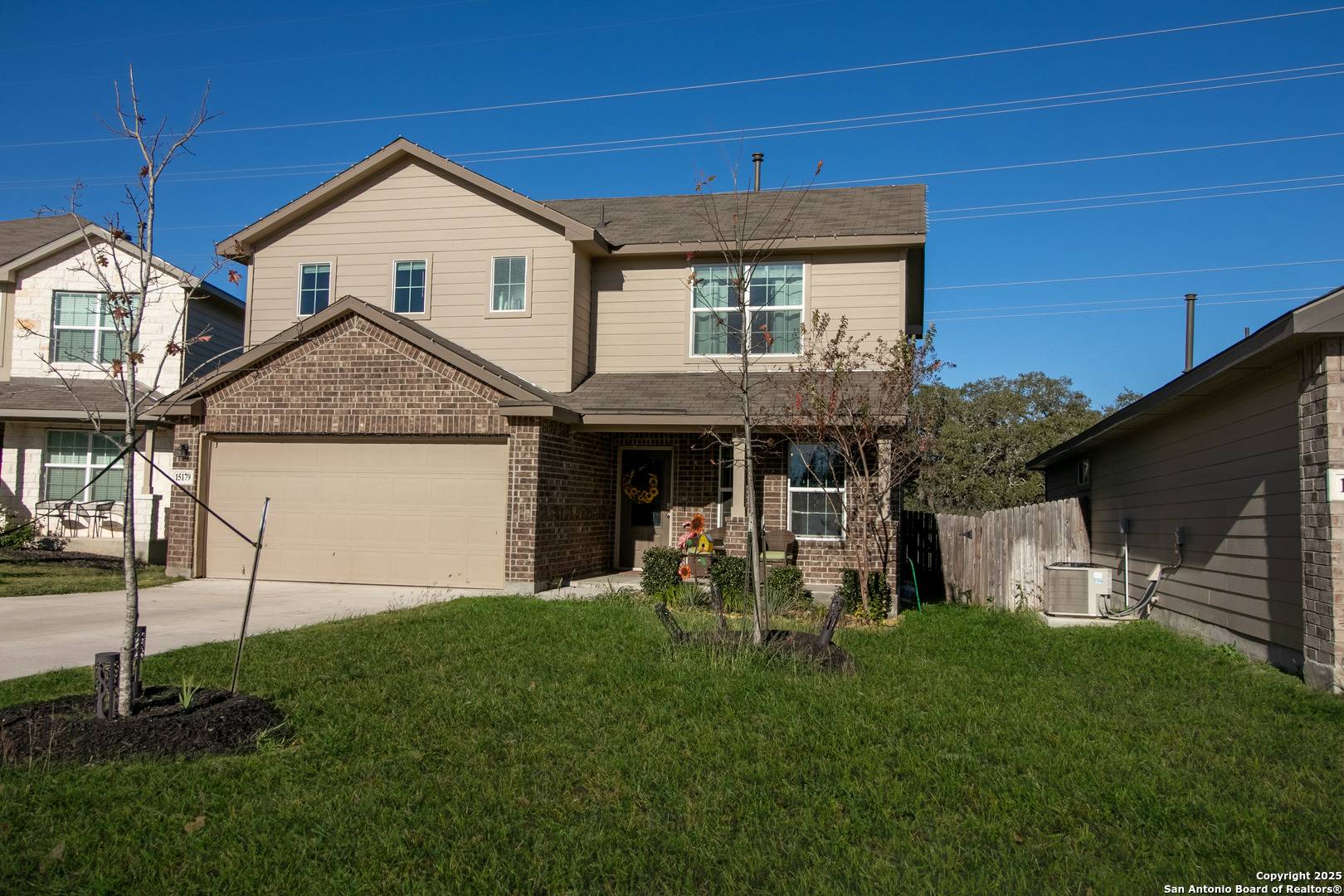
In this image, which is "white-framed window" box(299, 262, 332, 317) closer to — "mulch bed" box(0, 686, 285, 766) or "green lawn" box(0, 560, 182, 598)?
"green lawn" box(0, 560, 182, 598)

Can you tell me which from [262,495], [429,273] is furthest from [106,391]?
[429,273]

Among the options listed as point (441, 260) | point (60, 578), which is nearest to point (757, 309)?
point (441, 260)

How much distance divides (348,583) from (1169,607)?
36.1 ft

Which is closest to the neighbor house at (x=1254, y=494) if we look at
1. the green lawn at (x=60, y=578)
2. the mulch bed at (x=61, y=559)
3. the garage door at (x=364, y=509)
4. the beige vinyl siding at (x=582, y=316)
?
the beige vinyl siding at (x=582, y=316)

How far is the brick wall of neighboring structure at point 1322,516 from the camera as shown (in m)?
7.26

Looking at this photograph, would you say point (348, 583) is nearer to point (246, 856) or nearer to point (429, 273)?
point (429, 273)

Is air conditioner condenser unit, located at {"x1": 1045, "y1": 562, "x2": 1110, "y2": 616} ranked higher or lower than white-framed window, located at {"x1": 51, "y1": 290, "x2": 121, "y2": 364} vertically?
lower

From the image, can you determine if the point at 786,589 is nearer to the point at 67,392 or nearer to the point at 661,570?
the point at 661,570

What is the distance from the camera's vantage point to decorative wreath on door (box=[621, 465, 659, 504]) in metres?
16.1

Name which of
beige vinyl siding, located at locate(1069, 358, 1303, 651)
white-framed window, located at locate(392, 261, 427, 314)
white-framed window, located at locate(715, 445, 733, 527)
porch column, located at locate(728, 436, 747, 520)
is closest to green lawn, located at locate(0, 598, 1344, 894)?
beige vinyl siding, located at locate(1069, 358, 1303, 651)

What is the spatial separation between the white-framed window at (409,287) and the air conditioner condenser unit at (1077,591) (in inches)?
416

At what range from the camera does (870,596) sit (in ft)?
40.1

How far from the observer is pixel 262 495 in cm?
1457

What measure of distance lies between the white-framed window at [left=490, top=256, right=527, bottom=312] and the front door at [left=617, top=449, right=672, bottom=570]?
121 inches
